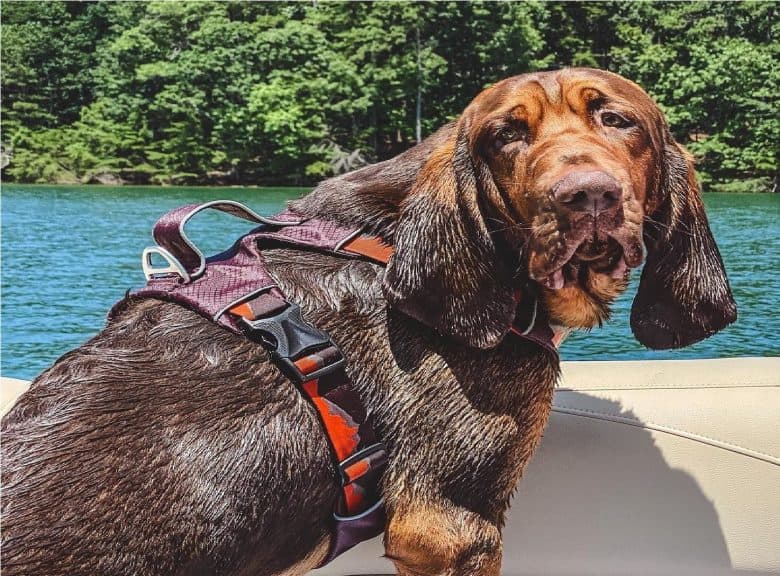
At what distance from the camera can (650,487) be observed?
280cm

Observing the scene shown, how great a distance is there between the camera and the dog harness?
6.78 feet

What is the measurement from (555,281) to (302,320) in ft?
1.93

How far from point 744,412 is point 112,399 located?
73.0 inches

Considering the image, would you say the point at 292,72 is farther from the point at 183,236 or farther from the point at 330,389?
the point at 330,389

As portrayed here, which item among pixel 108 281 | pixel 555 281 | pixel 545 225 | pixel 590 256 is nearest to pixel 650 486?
pixel 555 281

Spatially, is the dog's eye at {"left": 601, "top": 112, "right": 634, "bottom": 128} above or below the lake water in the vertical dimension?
above

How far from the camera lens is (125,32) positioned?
42.5 meters

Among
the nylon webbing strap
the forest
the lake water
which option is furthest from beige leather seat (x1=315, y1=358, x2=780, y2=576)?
the forest

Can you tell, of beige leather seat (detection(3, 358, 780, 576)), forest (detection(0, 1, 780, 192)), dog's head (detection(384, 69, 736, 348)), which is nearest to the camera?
dog's head (detection(384, 69, 736, 348))

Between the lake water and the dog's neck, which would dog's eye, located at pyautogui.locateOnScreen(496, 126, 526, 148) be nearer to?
the dog's neck

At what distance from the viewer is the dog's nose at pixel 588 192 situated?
185 centimetres

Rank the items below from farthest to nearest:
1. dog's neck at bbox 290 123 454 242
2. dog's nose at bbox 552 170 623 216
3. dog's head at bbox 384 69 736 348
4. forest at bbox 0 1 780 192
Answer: forest at bbox 0 1 780 192, dog's neck at bbox 290 123 454 242, dog's head at bbox 384 69 736 348, dog's nose at bbox 552 170 623 216

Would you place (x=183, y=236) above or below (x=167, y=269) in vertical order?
above

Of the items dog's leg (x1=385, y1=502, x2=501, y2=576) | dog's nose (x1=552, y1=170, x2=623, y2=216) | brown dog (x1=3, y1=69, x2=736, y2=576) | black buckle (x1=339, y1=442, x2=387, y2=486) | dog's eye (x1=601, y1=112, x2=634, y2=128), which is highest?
dog's eye (x1=601, y1=112, x2=634, y2=128)
